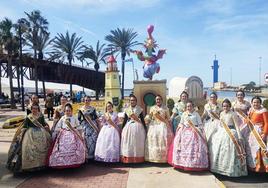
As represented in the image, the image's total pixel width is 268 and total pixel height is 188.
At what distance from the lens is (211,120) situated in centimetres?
743

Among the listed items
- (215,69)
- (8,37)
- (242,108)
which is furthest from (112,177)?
(8,37)

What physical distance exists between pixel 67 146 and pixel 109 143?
1061 millimetres

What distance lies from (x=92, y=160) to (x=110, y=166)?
534 mm

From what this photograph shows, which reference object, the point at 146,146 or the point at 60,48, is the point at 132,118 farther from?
the point at 60,48

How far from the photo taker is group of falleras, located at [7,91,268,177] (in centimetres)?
662

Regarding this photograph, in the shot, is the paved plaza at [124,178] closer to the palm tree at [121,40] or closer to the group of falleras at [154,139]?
the group of falleras at [154,139]

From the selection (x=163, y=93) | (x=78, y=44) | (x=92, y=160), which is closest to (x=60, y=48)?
(x=78, y=44)

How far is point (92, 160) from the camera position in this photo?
25.8 feet

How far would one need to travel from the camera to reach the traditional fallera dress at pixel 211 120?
7.05 m

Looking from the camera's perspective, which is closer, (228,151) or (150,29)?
(228,151)

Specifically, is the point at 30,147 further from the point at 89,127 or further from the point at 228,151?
the point at 228,151

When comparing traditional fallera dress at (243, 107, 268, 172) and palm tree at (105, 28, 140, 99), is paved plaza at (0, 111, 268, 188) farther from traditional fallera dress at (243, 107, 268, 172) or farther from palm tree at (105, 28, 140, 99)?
palm tree at (105, 28, 140, 99)

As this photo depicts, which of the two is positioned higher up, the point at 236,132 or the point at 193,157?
the point at 236,132

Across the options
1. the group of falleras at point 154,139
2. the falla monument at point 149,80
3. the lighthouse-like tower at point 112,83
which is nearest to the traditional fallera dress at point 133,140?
the group of falleras at point 154,139
